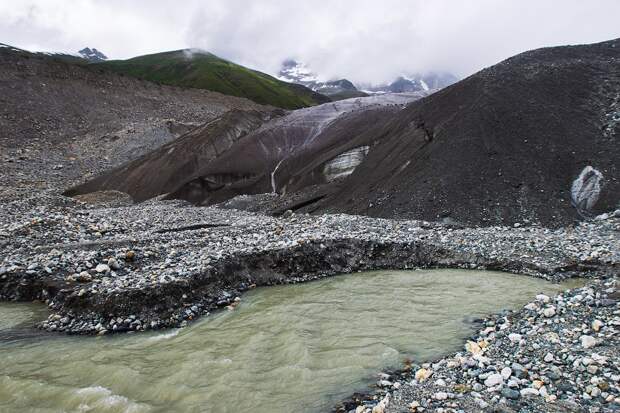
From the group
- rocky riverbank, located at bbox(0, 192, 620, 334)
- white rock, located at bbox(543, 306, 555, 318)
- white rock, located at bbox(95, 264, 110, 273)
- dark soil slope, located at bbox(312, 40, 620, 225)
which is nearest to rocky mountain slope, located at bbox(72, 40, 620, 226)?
dark soil slope, located at bbox(312, 40, 620, 225)

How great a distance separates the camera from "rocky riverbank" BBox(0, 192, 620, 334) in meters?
13.4

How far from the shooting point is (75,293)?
13680mm

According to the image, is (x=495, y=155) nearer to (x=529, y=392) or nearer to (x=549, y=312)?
(x=549, y=312)

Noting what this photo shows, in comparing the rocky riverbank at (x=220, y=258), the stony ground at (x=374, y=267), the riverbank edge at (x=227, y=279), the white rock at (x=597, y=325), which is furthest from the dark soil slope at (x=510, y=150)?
the white rock at (x=597, y=325)

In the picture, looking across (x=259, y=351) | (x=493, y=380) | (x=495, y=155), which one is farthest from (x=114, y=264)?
(x=495, y=155)

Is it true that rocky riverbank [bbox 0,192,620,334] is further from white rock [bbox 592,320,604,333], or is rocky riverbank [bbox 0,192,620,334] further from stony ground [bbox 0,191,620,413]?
white rock [bbox 592,320,604,333]

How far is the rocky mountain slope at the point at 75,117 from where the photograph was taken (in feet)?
189

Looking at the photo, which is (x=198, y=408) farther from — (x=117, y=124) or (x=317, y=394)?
(x=117, y=124)

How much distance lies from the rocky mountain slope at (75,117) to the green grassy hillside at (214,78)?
55.9m

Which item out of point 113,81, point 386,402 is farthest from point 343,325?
point 113,81

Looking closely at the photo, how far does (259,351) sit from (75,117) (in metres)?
73.0

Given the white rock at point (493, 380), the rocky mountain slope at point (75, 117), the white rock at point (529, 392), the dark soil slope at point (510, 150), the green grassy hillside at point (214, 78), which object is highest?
the green grassy hillside at point (214, 78)

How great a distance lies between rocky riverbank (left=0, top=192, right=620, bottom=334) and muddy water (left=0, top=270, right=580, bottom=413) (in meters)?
0.82

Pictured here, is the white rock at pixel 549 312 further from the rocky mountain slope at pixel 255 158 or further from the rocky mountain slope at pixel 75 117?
the rocky mountain slope at pixel 75 117
